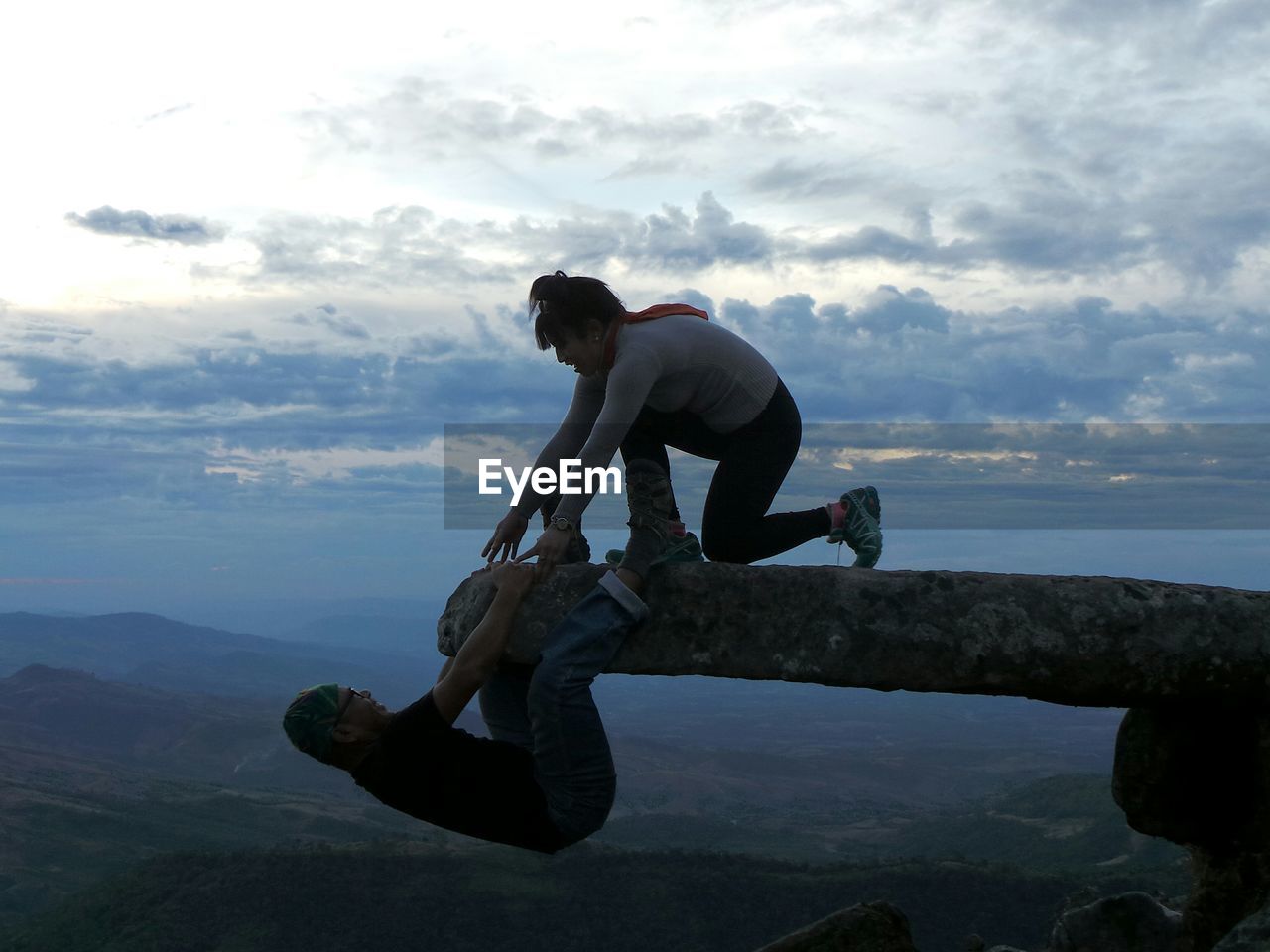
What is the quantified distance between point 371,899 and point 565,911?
13997 millimetres

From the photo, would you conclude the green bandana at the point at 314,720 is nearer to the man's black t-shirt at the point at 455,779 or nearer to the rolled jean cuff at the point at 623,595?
the man's black t-shirt at the point at 455,779

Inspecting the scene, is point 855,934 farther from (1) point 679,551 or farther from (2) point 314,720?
(2) point 314,720

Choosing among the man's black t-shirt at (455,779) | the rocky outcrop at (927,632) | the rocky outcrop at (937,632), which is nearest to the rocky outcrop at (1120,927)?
the rocky outcrop at (937,632)

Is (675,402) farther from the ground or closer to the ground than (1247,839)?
farther from the ground

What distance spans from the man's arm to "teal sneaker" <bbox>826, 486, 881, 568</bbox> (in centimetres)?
279

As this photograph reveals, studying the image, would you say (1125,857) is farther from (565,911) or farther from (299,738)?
(299,738)

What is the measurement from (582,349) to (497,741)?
100 inches

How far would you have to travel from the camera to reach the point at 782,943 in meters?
10.2

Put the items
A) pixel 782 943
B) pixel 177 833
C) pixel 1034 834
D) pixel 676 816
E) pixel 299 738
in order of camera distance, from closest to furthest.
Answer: pixel 299 738 < pixel 782 943 < pixel 1034 834 < pixel 177 833 < pixel 676 816

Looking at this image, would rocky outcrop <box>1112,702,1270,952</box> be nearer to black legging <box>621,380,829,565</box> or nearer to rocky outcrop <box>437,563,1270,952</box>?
rocky outcrop <box>437,563,1270,952</box>

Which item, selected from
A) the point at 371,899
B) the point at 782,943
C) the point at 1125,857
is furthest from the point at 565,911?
the point at 782,943

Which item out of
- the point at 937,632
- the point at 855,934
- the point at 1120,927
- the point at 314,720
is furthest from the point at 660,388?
the point at 1120,927

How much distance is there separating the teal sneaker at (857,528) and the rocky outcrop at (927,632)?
1.64ft

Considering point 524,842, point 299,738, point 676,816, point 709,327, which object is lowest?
point 676,816
